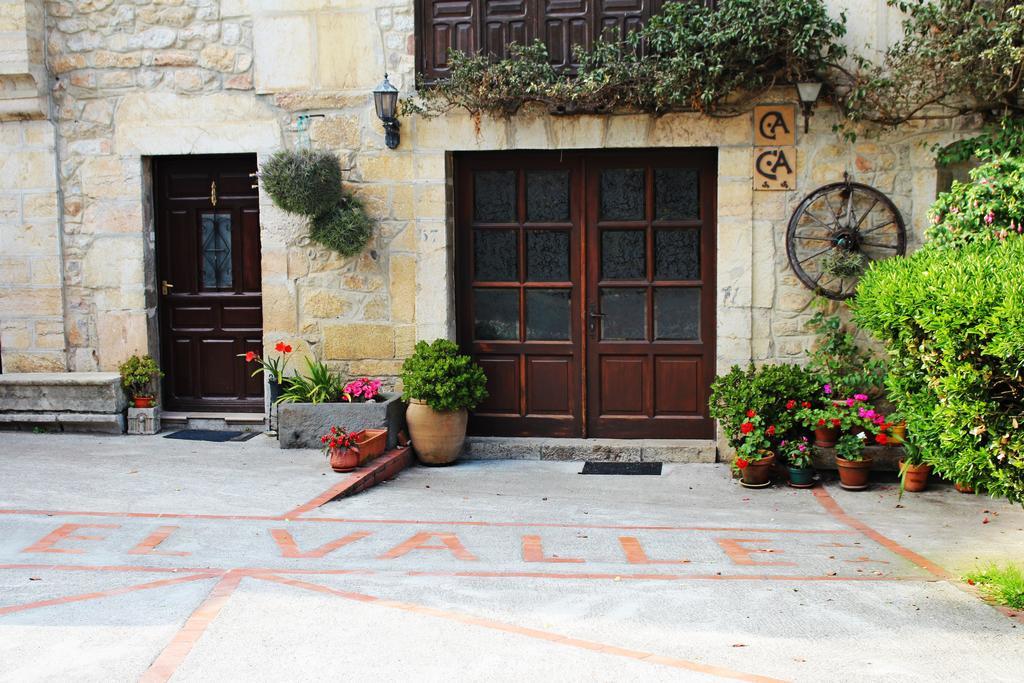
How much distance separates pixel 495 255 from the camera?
845 cm

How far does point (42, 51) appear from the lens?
8.47 m

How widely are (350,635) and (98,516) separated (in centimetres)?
246

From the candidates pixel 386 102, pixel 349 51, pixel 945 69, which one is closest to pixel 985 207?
pixel 945 69

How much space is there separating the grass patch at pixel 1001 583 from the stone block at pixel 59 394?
6304mm

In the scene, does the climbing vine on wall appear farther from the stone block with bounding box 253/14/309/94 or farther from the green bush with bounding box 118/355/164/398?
the green bush with bounding box 118/355/164/398

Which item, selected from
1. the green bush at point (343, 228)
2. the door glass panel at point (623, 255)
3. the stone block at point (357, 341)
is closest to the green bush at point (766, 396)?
the door glass panel at point (623, 255)

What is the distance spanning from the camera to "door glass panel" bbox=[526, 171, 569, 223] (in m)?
8.33

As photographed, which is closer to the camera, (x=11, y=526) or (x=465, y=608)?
Answer: (x=465, y=608)

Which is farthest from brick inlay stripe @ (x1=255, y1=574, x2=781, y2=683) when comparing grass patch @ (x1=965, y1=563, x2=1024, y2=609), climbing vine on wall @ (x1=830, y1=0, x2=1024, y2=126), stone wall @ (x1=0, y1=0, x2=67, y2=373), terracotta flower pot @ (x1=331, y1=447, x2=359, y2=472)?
climbing vine on wall @ (x1=830, y1=0, x2=1024, y2=126)

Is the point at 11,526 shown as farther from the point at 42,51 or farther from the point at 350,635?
the point at 42,51

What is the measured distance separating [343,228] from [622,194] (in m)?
2.14

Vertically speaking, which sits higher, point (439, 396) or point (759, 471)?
point (439, 396)

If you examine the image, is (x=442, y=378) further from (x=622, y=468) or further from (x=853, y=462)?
(x=853, y=462)

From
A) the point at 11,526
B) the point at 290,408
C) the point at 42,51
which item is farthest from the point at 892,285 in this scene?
the point at 42,51
